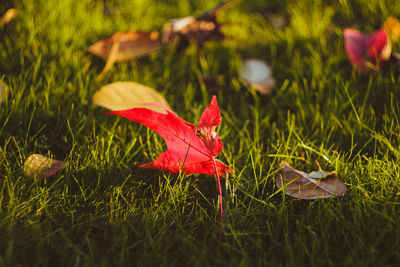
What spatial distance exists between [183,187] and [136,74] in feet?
2.29

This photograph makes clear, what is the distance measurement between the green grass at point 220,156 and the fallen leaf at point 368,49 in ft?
0.21

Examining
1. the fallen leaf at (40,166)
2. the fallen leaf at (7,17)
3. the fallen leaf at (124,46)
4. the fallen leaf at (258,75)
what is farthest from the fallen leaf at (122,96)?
Answer: the fallen leaf at (7,17)

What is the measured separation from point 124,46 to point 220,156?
0.80m

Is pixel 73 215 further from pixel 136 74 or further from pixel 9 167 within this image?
pixel 136 74

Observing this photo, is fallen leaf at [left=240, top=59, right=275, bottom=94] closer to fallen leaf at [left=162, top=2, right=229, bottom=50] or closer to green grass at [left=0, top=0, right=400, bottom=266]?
green grass at [left=0, top=0, right=400, bottom=266]

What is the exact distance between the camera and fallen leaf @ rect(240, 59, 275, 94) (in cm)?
162

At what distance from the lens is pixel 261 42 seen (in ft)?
6.43

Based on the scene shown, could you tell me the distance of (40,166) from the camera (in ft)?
Result: 3.59

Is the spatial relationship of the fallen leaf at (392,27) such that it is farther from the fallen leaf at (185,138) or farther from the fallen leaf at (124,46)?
the fallen leaf at (185,138)

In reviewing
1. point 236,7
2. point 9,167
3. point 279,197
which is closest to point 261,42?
point 236,7

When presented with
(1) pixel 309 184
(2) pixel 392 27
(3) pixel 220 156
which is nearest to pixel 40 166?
(3) pixel 220 156

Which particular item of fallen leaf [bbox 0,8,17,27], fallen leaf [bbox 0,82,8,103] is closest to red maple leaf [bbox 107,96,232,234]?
fallen leaf [bbox 0,82,8,103]

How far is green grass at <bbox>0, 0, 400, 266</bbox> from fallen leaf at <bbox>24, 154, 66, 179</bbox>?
1.1 inches

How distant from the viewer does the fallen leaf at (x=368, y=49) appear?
1.58 meters
